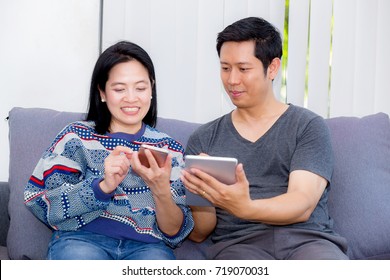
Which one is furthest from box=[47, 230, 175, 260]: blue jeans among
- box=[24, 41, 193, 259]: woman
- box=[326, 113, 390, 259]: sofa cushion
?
box=[326, 113, 390, 259]: sofa cushion

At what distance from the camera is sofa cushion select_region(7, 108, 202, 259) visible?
1.93m

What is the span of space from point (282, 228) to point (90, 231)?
0.56 meters

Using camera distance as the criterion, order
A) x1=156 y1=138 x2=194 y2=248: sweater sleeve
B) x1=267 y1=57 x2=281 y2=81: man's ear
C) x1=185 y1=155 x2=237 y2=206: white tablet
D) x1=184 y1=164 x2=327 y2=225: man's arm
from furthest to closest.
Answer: x1=267 y1=57 x2=281 y2=81: man's ear, x1=156 y1=138 x2=194 y2=248: sweater sleeve, x1=184 y1=164 x2=327 y2=225: man's arm, x1=185 y1=155 x2=237 y2=206: white tablet

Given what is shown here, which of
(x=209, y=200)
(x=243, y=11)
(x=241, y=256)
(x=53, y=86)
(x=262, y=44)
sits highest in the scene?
(x=243, y=11)

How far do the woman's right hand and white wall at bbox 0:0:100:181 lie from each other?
1193mm

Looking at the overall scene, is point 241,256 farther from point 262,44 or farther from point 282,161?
point 262,44

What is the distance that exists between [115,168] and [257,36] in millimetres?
624

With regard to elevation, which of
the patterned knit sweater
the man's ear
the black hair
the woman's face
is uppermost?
the black hair

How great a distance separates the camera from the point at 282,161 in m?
1.87

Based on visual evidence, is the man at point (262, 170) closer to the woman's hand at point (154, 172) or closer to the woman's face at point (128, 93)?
the woman's hand at point (154, 172)

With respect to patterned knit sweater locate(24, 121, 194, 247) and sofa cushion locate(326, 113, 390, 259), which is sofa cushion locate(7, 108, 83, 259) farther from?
sofa cushion locate(326, 113, 390, 259)
